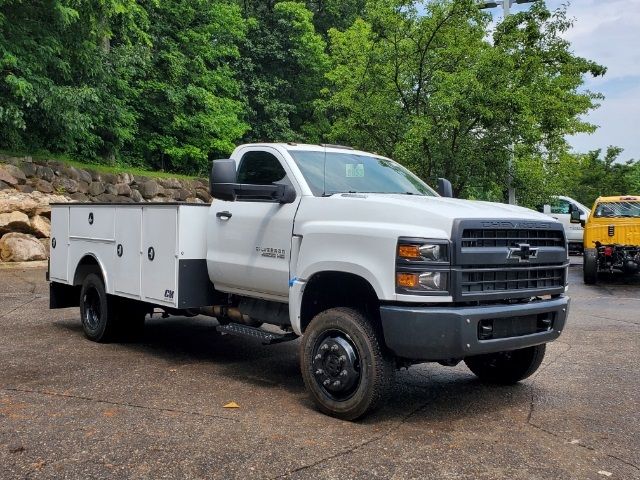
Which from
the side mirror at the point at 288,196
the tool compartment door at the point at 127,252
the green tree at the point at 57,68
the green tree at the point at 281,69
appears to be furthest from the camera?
the green tree at the point at 281,69

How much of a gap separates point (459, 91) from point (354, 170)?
33.2 feet

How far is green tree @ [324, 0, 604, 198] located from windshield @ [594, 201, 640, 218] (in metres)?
2.17

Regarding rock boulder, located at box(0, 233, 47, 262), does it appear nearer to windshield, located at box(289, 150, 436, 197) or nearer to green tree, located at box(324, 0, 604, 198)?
green tree, located at box(324, 0, 604, 198)

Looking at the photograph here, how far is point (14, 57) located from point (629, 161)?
4035 cm

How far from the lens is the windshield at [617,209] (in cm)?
1595

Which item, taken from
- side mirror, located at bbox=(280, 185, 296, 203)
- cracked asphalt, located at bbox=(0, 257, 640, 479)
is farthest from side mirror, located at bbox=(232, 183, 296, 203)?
cracked asphalt, located at bbox=(0, 257, 640, 479)

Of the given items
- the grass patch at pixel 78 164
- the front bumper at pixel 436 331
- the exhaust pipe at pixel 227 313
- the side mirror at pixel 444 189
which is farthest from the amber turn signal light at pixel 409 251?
the grass patch at pixel 78 164

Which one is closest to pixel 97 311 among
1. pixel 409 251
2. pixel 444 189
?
pixel 444 189

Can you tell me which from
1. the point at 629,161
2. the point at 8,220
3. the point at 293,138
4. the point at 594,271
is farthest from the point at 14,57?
the point at 629,161

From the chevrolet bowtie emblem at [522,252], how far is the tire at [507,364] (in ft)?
3.78

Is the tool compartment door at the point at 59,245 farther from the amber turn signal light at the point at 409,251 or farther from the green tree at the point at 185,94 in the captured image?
the green tree at the point at 185,94

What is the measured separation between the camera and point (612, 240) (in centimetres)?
1538

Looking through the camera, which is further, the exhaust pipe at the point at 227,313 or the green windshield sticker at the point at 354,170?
the exhaust pipe at the point at 227,313

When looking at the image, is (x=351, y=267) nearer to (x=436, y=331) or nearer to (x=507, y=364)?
(x=436, y=331)
